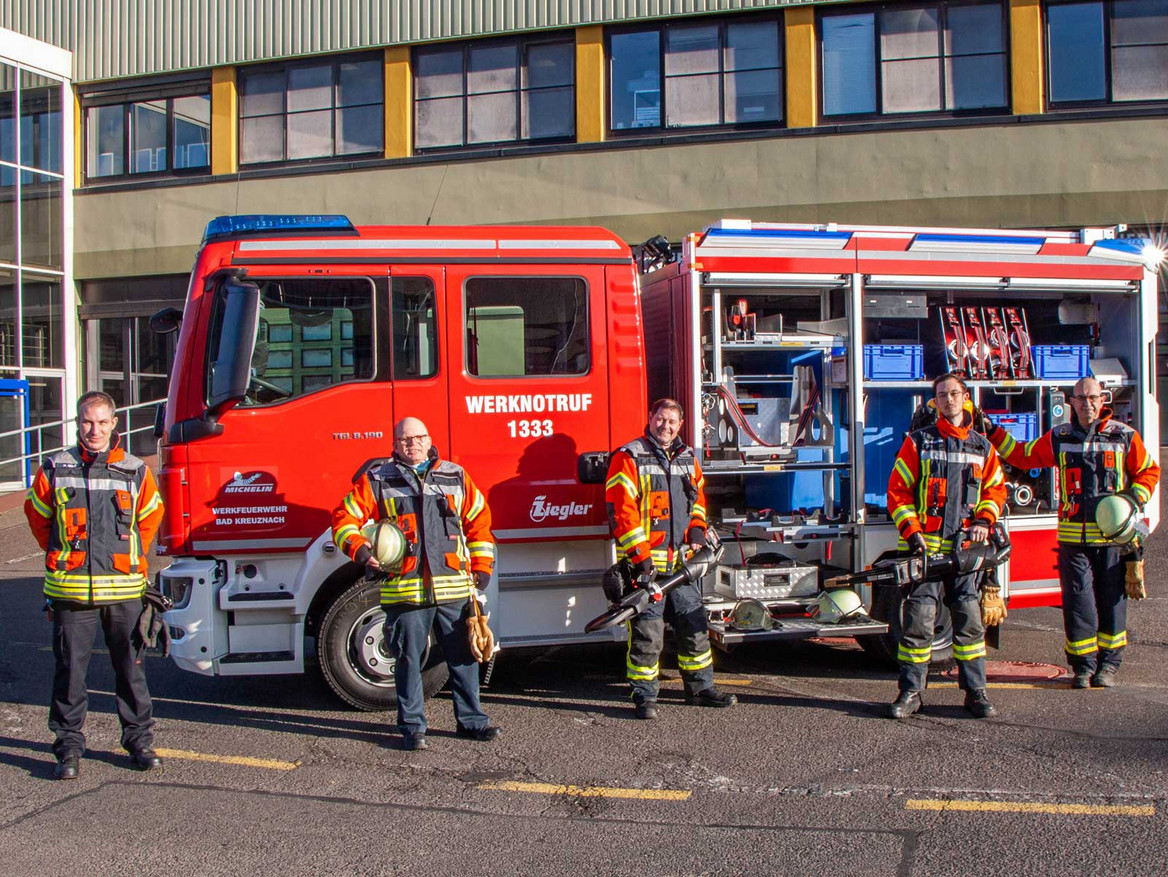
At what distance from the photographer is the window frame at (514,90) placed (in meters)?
16.3

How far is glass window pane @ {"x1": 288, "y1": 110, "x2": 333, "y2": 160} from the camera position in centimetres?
1723

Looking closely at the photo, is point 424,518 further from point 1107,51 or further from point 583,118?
point 1107,51

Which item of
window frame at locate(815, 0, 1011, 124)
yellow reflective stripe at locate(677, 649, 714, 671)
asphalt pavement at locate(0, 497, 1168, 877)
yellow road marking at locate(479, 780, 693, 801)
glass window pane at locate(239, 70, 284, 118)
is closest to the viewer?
asphalt pavement at locate(0, 497, 1168, 877)

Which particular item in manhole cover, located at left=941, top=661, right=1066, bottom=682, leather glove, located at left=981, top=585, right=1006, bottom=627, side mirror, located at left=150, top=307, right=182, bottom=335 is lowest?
manhole cover, located at left=941, top=661, right=1066, bottom=682

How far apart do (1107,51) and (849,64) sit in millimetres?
3404

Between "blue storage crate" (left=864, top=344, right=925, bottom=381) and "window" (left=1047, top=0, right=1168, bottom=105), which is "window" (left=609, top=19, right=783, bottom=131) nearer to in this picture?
"window" (left=1047, top=0, right=1168, bottom=105)

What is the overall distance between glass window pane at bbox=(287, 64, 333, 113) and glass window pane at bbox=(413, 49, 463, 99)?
4.84ft

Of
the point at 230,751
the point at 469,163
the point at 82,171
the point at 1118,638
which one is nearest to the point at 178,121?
the point at 82,171

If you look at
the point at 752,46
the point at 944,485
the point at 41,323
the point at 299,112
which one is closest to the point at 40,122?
the point at 41,323

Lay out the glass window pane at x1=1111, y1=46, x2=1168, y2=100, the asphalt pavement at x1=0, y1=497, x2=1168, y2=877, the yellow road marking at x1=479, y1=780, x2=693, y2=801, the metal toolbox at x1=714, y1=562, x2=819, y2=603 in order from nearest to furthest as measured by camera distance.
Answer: the asphalt pavement at x1=0, y1=497, x2=1168, y2=877, the yellow road marking at x1=479, y1=780, x2=693, y2=801, the metal toolbox at x1=714, y1=562, x2=819, y2=603, the glass window pane at x1=1111, y1=46, x2=1168, y2=100

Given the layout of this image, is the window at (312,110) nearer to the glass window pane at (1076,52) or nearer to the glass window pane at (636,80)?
the glass window pane at (636,80)

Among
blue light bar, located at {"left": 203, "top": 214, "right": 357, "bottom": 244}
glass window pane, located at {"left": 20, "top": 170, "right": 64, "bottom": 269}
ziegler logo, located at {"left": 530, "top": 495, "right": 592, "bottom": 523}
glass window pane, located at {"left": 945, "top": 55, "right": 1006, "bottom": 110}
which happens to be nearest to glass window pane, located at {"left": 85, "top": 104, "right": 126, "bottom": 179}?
glass window pane, located at {"left": 20, "top": 170, "right": 64, "bottom": 269}

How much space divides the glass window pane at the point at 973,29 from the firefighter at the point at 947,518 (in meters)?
10.8

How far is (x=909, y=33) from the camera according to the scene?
15.2 meters
